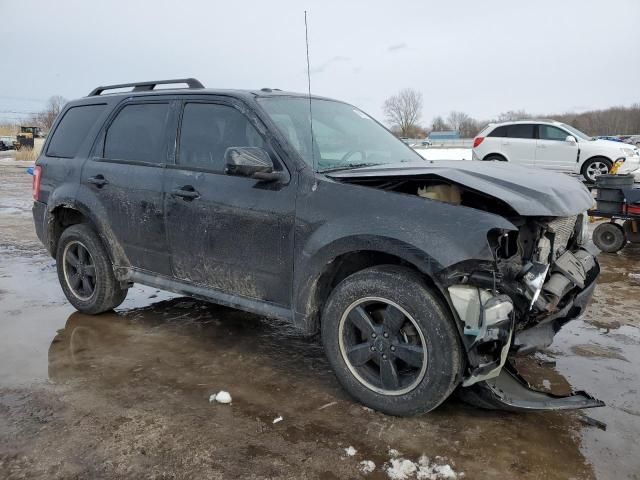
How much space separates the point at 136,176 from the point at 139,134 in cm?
40

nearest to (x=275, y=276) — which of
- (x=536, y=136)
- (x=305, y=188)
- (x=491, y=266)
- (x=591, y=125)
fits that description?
(x=305, y=188)

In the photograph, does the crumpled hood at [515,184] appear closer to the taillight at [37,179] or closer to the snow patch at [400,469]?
the snow patch at [400,469]

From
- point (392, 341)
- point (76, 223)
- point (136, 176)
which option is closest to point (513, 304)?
point (392, 341)

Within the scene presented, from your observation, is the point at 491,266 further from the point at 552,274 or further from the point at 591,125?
the point at 591,125

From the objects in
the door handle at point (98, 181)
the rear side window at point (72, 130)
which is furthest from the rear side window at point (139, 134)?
the rear side window at point (72, 130)

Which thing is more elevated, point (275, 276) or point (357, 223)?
point (357, 223)

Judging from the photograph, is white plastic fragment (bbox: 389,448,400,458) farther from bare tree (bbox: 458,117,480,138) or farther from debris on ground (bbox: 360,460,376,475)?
bare tree (bbox: 458,117,480,138)

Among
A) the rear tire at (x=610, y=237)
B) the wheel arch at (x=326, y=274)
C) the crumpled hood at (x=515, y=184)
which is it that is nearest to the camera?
the crumpled hood at (x=515, y=184)

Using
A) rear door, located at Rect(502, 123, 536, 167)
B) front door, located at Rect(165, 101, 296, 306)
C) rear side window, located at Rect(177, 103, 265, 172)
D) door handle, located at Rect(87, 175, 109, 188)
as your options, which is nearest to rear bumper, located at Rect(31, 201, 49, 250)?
door handle, located at Rect(87, 175, 109, 188)

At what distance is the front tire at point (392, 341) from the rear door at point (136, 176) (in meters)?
1.70

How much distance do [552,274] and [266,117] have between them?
2124mm

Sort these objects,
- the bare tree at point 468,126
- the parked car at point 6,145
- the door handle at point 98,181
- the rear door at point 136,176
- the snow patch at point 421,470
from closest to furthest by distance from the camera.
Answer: the snow patch at point 421,470 → the rear door at point 136,176 → the door handle at point 98,181 → the parked car at point 6,145 → the bare tree at point 468,126

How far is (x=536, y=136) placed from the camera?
15562mm

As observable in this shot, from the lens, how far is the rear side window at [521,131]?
15.7m
